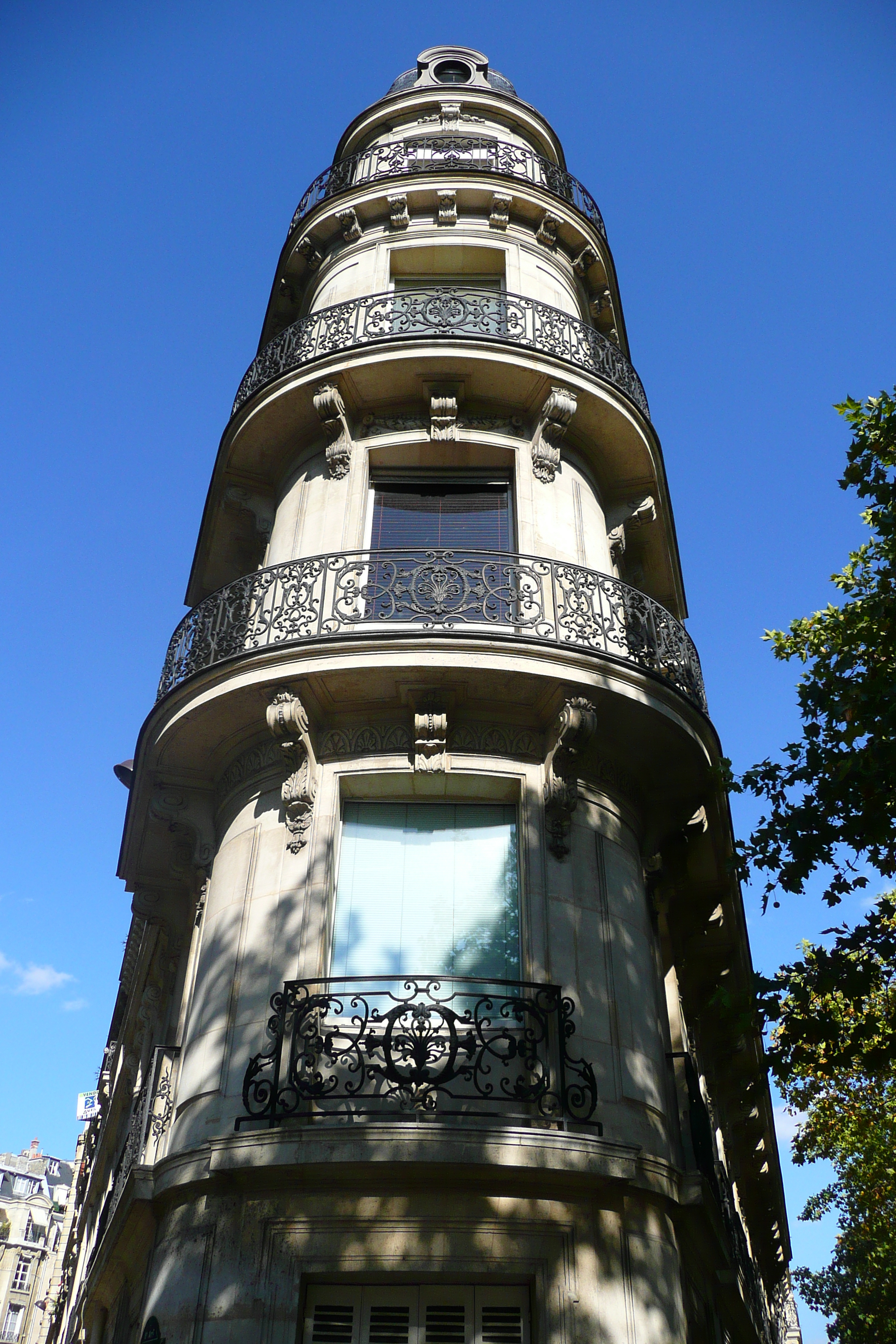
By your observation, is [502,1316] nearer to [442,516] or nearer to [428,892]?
[428,892]

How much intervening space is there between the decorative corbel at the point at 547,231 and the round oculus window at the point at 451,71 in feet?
24.6

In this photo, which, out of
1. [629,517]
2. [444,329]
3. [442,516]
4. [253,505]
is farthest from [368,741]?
[444,329]

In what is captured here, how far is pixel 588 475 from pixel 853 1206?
837 inches

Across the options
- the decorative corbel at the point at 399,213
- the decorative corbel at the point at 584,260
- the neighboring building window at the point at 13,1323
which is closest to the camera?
the decorative corbel at the point at 399,213

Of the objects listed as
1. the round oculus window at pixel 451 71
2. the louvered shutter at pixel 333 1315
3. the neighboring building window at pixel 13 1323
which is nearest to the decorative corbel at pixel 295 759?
the louvered shutter at pixel 333 1315

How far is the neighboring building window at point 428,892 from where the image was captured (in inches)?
418

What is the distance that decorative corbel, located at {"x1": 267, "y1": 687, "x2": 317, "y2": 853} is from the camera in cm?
1123

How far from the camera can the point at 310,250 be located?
A: 18781 millimetres

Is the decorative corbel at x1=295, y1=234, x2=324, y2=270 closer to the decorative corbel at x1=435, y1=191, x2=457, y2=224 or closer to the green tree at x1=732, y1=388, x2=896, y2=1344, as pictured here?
the decorative corbel at x1=435, y1=191, x2=457, y2=224

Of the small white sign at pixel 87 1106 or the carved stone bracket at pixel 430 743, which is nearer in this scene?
the carved stone bracket at pixel 430 743

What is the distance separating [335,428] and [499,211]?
222 inches

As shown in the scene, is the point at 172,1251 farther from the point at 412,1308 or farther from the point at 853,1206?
the point at 853,1206

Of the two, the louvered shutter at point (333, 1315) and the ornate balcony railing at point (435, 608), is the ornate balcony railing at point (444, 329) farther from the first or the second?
the louvered shutter at point (333, 1315)

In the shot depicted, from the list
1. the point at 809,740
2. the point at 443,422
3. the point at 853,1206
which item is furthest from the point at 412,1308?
the point at 853,1206
